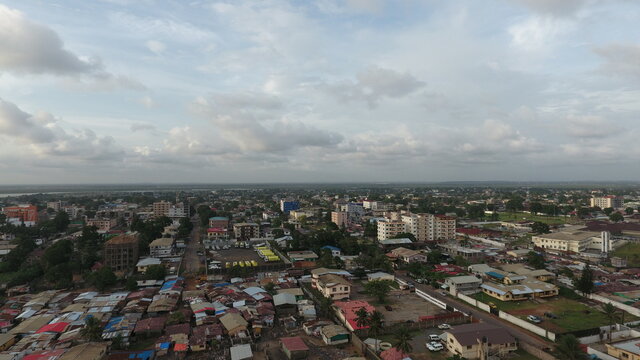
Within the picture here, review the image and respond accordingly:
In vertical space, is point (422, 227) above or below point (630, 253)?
above

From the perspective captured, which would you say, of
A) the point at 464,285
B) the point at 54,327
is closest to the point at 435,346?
the point at 464,285

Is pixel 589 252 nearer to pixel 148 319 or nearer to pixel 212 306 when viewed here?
pixel 212 306

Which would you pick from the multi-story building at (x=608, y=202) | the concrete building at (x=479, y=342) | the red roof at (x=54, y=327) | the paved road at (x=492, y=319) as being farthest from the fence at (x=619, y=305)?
the multi-story building at (x=608, y=202)

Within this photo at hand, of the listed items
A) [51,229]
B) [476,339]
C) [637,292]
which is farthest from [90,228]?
[637,292]

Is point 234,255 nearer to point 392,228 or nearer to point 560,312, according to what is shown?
point 392,228

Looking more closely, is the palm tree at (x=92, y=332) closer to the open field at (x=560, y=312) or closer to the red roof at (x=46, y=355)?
the red roof at (x=46, y=355)

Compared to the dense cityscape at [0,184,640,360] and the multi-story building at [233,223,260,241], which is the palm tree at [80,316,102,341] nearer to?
the dense cityscape at [0,184,640,360]
